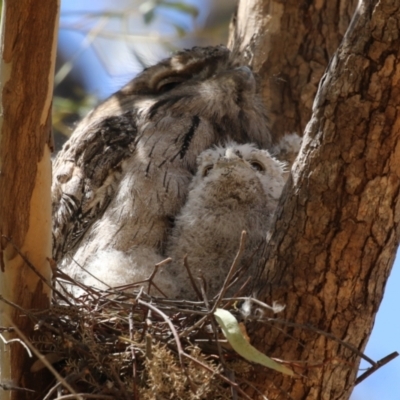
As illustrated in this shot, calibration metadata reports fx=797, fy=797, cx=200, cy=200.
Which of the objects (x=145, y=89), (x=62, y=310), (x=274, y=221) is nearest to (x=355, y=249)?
(x=274, y=221)

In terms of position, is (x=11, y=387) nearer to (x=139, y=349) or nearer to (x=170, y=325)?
(x=139, y=349)

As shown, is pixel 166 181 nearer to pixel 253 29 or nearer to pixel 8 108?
pixel 8 108

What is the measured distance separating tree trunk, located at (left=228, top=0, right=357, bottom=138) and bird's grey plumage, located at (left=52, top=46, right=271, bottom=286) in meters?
0.26

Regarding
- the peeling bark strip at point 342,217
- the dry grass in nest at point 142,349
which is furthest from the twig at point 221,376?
the peeling bark strip at point 342,217

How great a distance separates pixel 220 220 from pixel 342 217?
2.01 ft

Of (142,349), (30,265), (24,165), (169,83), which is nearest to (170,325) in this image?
(142,349)

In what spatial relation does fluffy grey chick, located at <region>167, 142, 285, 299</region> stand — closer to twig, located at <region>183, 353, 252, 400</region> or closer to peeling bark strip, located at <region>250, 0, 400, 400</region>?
peeling bark strip, located at <region>250, 0, 400, 400</region>

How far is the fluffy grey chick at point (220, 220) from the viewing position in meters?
2.46

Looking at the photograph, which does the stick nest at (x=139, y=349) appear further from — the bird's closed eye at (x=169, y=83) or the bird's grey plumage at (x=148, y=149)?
the bird's closed eye at (x=169, y=83)

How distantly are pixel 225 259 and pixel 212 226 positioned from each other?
4.3 inches

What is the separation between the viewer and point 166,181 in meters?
2.69

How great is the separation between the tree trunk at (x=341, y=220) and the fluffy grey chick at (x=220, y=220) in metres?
0.45

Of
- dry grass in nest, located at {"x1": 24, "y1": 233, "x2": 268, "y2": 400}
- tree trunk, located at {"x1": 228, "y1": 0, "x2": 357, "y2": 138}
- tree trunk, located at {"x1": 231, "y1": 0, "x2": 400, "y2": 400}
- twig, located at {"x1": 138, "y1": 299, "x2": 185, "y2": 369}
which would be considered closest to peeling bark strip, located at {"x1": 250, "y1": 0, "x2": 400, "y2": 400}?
tree trunk, located at {"x1": 231, "y1": 0, "x2": 400, "y2": 400}

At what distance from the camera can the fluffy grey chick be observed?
8.07ft
